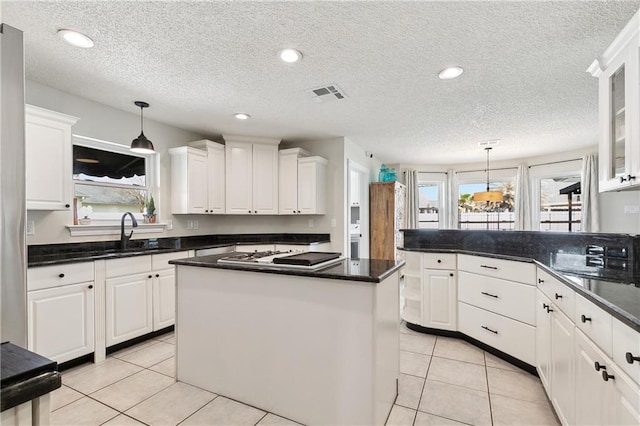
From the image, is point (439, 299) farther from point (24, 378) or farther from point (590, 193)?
point (590, 193)

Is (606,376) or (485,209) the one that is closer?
(606,376)

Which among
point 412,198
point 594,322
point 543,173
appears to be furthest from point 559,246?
point 412,198

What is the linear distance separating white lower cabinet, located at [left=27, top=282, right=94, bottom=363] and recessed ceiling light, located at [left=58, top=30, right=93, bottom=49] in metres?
1.79

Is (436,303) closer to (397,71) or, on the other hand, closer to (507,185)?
(397,71)

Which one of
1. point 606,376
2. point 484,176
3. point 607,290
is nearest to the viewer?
point 606,376

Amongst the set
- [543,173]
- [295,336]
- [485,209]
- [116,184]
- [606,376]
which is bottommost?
[295,336]

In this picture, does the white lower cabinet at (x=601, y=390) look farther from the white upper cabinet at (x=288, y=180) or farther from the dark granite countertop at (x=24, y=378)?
the white upper cabinet at (x=288, y=180)

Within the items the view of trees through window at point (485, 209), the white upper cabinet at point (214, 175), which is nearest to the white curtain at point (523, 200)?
the view of trees through window at point (485, 209)

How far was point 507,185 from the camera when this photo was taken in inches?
265

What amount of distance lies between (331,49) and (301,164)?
2.40m

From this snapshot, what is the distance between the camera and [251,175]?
15.0 ft

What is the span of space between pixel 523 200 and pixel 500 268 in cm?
454

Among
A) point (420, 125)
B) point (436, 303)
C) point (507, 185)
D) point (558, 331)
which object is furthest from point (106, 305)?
point (507, 185)

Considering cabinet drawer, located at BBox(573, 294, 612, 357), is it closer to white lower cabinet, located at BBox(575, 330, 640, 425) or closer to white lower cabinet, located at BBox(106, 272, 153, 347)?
white lower cabinet, located at BBox(575, 330, 640, 425)
